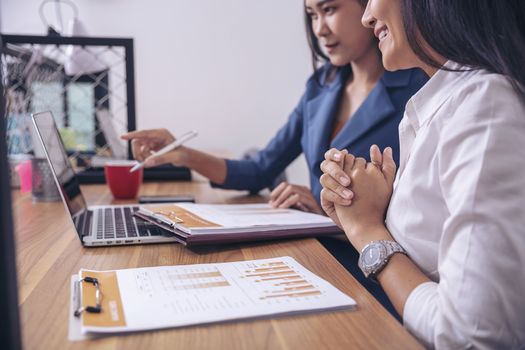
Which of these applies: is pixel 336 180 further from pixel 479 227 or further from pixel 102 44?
pixel 102 44

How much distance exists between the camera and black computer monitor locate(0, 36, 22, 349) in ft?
1.22

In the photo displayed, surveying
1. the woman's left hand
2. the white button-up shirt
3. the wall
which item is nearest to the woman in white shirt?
the white button-up shirt

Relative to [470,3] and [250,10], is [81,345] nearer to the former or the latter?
[470,3]

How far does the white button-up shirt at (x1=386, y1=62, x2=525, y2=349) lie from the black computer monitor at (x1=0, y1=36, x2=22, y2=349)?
0.40 metres

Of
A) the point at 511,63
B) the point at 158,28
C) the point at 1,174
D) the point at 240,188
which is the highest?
the point at 158,28

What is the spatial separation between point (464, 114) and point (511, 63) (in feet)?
0.30

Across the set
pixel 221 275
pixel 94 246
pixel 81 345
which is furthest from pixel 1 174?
pixel 94 246

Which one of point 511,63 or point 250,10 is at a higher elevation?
point 250,10

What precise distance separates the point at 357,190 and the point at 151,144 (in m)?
0.76

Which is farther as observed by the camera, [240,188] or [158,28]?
[158,28]

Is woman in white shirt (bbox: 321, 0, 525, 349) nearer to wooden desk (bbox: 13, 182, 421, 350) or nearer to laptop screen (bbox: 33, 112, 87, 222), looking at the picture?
wooden desk (bbox: 13, 182, 421, 350)

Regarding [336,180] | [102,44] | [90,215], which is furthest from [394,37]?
[102,44]

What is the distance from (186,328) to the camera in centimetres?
50

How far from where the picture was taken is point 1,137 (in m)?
0.37
